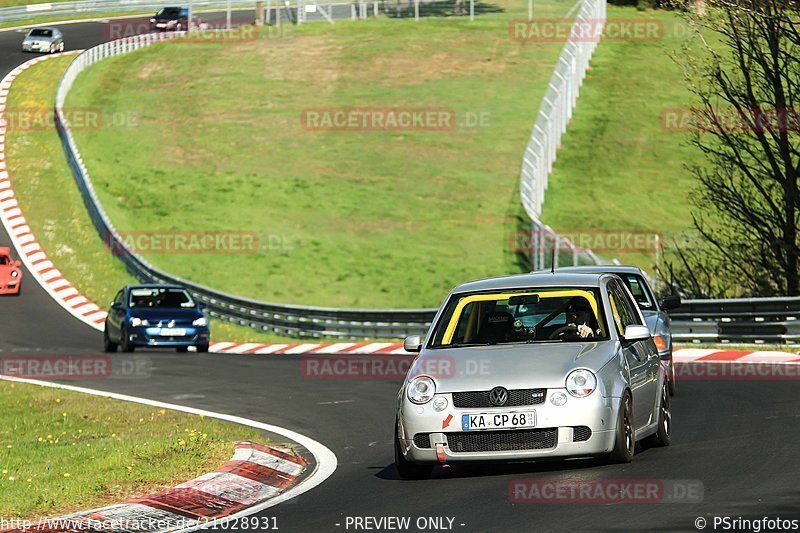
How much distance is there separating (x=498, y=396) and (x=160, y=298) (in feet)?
69.6

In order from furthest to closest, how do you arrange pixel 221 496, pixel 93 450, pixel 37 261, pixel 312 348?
pixel 37 261, pixel 312 348, pixel 93 450, pixel 221 496

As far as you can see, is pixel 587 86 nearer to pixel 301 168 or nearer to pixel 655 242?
pixel 301 168

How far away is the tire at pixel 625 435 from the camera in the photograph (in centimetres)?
1108

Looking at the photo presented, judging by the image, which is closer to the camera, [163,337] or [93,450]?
[93,450]

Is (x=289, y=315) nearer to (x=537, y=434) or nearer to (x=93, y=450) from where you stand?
(x=93, y=450)

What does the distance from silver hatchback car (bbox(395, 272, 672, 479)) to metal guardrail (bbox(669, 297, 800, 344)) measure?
13308 mm

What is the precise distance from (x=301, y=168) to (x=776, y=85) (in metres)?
29.0

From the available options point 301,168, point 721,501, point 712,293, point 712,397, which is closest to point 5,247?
point 301,168

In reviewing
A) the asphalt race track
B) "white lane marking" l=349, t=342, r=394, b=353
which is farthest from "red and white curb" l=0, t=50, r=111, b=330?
the asphalt race track

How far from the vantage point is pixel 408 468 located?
11.3 meters

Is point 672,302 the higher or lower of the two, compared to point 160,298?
higher

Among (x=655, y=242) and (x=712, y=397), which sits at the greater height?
(x=712, y=397)

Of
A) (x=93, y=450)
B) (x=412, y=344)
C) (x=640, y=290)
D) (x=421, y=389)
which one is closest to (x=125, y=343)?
(x=640, y=290)

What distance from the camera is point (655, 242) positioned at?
1585 inches
